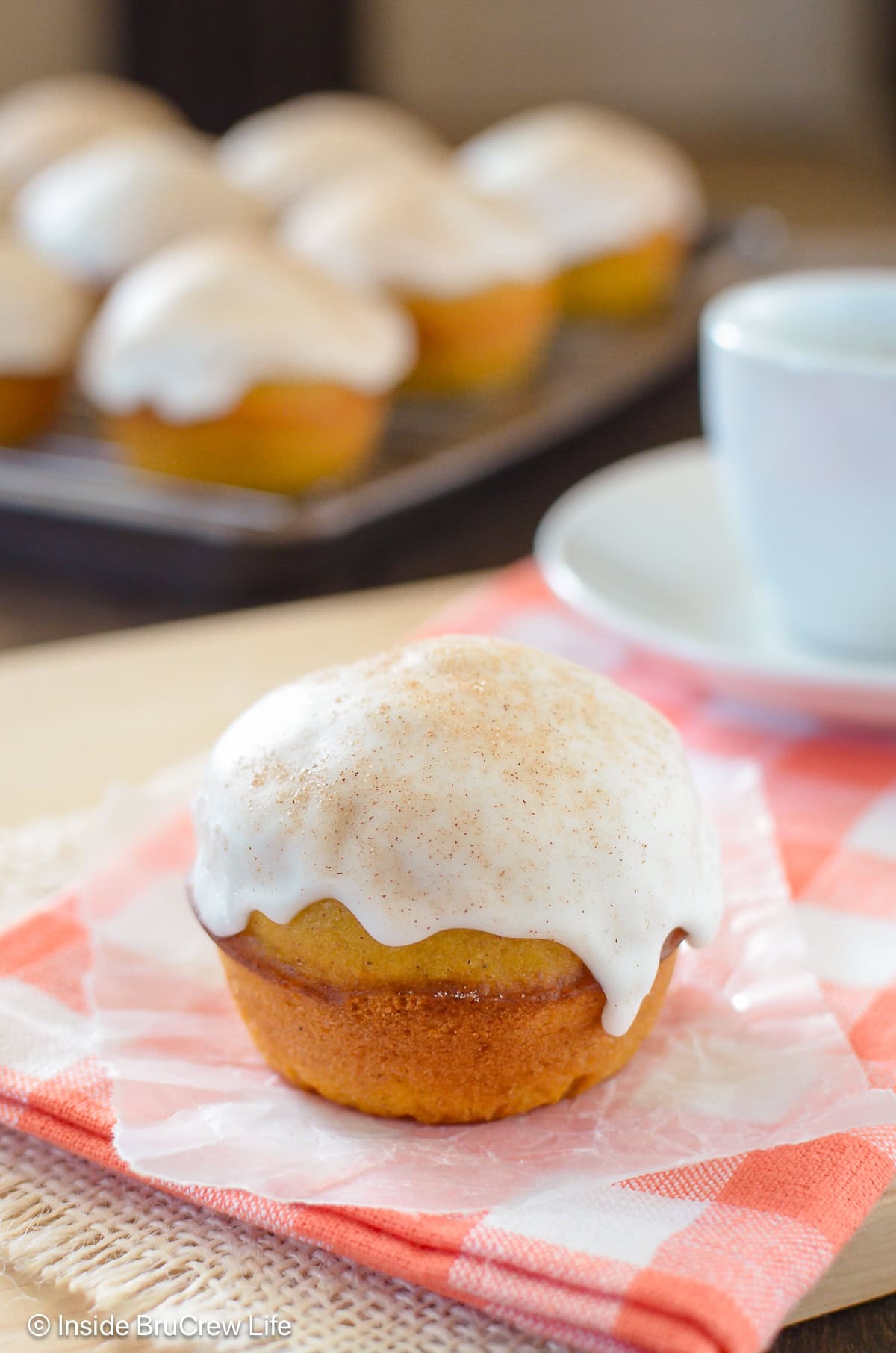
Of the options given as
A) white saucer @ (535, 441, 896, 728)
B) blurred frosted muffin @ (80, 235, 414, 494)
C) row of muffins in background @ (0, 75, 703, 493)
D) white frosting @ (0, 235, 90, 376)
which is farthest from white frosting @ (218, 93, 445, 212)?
white saucer @ (535, 441, 896, 728)

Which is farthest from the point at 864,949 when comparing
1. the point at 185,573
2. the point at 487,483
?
the point at 487,483

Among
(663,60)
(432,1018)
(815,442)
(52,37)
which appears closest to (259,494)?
(815,442)

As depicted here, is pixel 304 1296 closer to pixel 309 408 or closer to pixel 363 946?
pixel 363 946

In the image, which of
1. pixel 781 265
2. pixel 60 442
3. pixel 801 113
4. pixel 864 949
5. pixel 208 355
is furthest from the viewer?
pixel 801 113

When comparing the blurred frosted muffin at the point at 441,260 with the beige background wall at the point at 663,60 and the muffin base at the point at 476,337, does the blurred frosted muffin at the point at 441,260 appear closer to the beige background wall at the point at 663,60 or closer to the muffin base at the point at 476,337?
the muffin base at the point at 476,337

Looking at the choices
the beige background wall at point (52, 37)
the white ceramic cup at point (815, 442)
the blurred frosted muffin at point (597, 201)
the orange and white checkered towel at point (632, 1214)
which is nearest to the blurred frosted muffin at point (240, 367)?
the white ceramic cup at point (815, 442)

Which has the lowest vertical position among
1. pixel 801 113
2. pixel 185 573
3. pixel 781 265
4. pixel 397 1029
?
pixel 801 113

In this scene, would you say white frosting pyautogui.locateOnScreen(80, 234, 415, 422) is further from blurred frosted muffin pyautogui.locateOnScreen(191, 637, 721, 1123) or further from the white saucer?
blurred frosted muffin pyautogui.locateOnScreen(191, 637, 721, 1123)

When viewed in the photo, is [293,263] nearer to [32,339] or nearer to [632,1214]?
[32,339]
